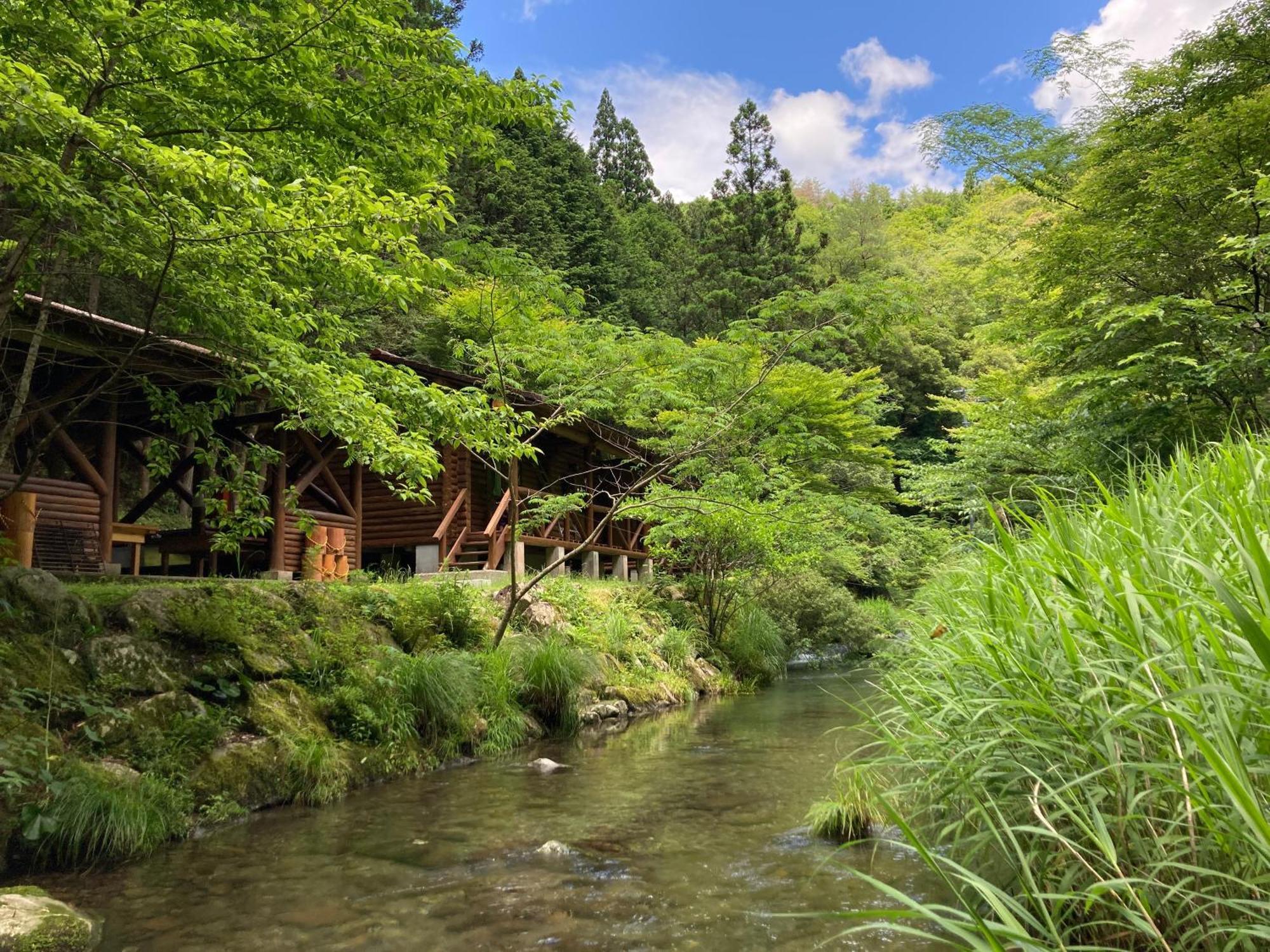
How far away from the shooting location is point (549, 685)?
8766 mm

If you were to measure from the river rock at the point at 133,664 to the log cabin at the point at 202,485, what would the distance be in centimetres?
128

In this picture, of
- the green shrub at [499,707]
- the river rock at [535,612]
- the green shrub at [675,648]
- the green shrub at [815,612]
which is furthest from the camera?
the green shrub at [815,612]

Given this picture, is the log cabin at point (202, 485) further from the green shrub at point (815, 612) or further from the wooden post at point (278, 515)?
the green shrub at point (815, 612)

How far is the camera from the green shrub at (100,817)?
4.15m

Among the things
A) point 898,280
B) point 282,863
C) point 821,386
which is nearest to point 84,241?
point 282,863

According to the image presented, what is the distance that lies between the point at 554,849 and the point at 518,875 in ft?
1.32

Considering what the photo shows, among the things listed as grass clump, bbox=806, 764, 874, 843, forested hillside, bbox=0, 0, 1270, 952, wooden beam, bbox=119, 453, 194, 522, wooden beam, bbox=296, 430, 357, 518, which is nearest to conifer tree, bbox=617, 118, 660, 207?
forested hillside, bbox=0, 0, 1270, 952

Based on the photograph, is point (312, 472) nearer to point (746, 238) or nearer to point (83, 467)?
point (83, 467)

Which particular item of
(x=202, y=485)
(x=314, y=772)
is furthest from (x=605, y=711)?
(x=202, y=485)

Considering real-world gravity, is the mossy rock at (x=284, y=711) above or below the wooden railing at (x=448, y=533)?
below

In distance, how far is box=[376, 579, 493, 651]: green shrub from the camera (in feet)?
26.7

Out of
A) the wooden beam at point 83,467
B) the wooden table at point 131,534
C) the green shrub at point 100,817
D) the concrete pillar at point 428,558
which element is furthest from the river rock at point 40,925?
the concrete pillar at point 428,558

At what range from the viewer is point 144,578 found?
7934 millimetres

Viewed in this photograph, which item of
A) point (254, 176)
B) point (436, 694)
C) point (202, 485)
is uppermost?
point (254, 176)
